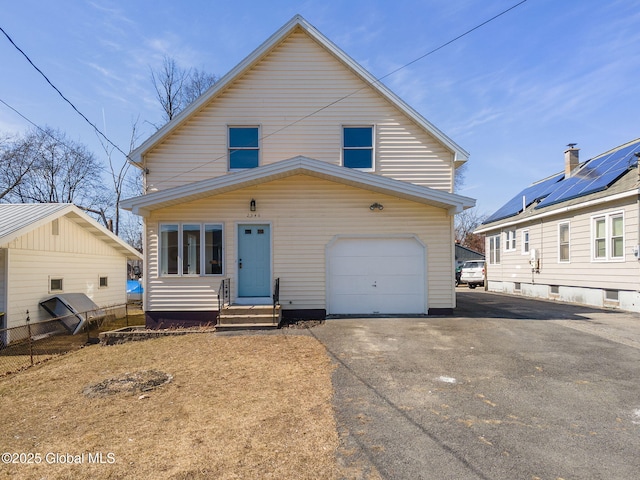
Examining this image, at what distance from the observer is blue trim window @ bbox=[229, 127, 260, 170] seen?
1143cm

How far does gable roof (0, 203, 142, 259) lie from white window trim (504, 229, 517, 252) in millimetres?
19174

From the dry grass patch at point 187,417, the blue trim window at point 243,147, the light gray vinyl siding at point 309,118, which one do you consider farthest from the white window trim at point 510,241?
the dry grass patch at point 187,417

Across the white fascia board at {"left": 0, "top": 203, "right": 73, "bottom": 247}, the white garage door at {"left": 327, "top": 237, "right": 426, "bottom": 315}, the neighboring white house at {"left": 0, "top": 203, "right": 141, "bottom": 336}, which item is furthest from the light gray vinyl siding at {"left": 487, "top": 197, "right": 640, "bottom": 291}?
the neighboring white house at {"left": 0, "top": 203, "right": 141, "bottom": 336}

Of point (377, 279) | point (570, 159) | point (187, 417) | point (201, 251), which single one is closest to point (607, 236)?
point (570, 159)

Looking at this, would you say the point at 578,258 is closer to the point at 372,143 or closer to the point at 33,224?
the point at 372,143

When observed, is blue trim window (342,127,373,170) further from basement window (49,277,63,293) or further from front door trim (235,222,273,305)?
basement window (49,277,63,293)

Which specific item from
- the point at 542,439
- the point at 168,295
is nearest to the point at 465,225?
the point at 168,295

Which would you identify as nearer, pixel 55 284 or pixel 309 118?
pixel 309 118

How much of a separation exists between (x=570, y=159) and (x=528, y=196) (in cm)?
249

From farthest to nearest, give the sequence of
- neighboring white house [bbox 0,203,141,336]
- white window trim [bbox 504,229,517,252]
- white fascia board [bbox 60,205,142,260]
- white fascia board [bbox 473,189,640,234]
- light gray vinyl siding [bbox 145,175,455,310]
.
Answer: white window trim [bbox 504,229,517,252] → white fascia board [bbox 60,205,142,260] → white fascia board [bbox 473,189,640,234] → neighboring white house [bbox 0,203,141,336] → light gray vinyl siding [bbox 145,175,455,310]

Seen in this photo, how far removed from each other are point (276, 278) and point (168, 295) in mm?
3099

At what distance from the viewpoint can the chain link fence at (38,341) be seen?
8.43m

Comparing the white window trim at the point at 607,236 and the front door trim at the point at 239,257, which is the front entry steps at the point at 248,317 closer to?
the front door trim at the point at 239,257

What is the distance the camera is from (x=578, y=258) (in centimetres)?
1424
